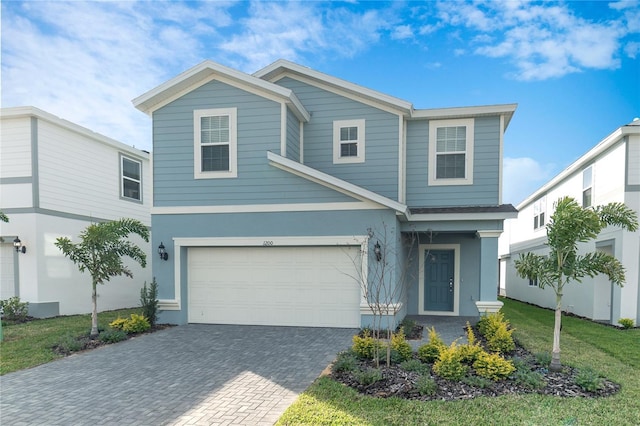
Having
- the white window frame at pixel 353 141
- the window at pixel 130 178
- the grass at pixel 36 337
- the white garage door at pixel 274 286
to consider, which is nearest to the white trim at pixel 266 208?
the white garage door at pixel 274 286

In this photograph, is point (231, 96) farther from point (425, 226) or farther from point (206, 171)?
point (425, 226)

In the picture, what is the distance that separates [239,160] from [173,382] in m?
5.90

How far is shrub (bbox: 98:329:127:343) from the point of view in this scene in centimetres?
816

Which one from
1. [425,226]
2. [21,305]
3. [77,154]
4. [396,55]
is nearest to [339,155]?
[425,226]

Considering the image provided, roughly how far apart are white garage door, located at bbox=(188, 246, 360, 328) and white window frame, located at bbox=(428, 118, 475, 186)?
3.53 m

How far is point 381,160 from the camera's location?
10.6m

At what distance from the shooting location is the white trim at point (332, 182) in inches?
350

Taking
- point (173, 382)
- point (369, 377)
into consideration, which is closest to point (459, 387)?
point (369, 377)

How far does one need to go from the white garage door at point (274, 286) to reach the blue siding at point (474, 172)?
3.05 m

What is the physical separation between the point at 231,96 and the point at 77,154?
6.50 meters

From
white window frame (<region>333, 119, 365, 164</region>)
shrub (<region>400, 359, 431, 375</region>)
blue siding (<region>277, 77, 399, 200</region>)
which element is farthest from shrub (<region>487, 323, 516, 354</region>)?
white window frame (<region>333, 119, 365, 164</region>)

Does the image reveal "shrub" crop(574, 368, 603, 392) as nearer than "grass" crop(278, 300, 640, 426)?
No

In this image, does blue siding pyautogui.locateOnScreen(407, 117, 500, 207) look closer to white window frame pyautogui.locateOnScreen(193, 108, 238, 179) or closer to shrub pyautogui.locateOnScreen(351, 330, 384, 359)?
white window frame pyautogui.locateOnScreen(193, 108, 238, 179)

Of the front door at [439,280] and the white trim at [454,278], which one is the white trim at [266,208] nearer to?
the white trim at [454,278]
